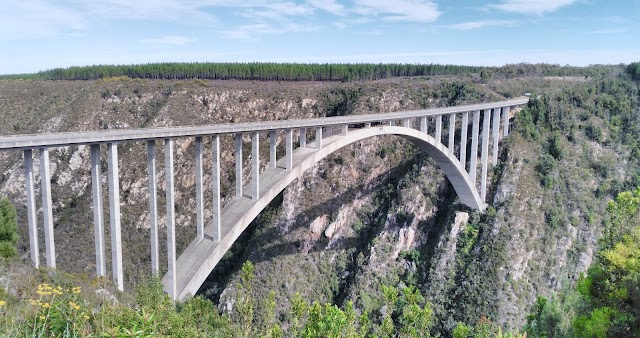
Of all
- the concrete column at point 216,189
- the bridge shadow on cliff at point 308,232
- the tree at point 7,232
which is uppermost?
the concrete column at point 216,189

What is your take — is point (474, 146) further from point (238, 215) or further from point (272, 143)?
point (238, 215)

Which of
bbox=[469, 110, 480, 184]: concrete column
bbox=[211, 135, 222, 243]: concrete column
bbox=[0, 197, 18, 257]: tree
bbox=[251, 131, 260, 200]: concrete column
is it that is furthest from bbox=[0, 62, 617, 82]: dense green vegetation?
bbox=[0, 197, 18, 257]: tree

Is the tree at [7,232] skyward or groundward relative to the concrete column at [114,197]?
groundward

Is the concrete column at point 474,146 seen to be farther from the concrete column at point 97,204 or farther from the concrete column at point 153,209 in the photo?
the concrete column at point 97,204

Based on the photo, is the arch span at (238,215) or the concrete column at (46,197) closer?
the concrete column at (46,197)

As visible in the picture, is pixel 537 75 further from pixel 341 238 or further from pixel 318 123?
pixel 318 123

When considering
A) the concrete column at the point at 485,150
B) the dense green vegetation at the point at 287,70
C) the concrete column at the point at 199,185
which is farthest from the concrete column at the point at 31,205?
the dense green vegetation at the point at 287,70
